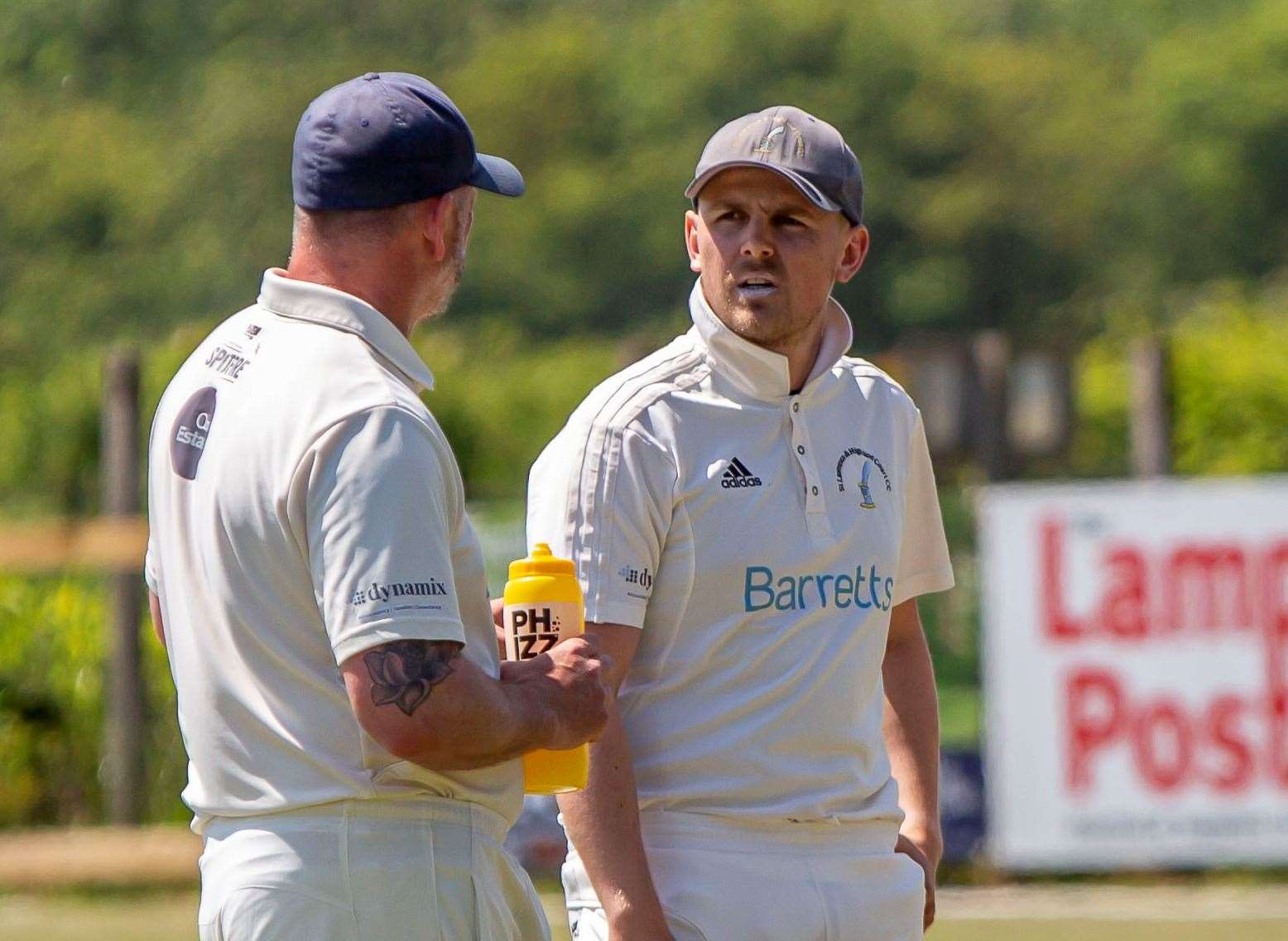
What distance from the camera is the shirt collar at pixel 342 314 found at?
3047mm

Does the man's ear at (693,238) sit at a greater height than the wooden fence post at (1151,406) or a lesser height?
lesser

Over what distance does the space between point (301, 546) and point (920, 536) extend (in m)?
1.36

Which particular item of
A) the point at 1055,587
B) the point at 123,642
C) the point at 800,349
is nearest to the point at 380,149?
the point at 800,349

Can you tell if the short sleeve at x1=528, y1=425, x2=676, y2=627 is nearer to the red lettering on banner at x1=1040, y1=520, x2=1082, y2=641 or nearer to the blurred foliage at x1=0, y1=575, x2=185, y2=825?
the red lettering on banner at x1=1040, y1=520, x2=1082, y2=641

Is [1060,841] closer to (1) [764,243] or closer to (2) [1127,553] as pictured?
(2) [1127,553]

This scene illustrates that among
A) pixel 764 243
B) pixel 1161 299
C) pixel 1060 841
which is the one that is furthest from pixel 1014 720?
pixel 1161 299

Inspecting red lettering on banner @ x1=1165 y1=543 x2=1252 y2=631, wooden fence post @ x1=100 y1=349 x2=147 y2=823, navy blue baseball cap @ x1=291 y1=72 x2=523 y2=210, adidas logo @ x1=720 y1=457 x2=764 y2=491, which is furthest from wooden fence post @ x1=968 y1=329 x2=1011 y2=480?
navy blue baseball cap @ x1=291 y1=72 x2=523 y2=210

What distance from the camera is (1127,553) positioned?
981cm

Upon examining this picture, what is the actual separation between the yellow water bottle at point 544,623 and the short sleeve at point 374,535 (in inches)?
11.2

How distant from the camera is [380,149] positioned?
10.1 feet

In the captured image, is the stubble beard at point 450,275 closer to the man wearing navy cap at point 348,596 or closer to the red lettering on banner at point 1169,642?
the man wearing navy cap at point 348,596

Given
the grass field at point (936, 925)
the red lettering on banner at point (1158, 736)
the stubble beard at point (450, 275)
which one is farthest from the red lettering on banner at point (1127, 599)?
the stubble beard at point (450, 275)

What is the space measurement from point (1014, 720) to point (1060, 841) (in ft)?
1.84

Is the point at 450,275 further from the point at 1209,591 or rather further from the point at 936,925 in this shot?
the point at 1209,591
